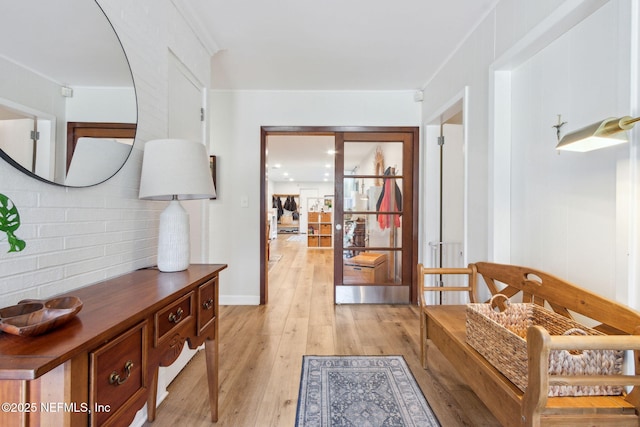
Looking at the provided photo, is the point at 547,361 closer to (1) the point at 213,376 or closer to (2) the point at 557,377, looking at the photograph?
(2) the point at 557,377

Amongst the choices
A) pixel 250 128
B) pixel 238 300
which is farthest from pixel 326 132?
pixel 238 300

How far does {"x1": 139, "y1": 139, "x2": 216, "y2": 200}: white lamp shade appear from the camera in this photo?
53.3 inches

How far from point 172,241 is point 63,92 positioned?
724 mm

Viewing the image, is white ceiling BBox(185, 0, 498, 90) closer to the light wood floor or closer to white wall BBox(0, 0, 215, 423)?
white wall BBox(0, 0, 215, 423)

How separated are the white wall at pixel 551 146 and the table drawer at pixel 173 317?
1.72m

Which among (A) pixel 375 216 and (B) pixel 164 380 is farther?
(A) pixel 375 216

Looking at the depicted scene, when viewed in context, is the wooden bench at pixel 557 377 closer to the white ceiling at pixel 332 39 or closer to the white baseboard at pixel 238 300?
the white ceiling at pixel 332 39

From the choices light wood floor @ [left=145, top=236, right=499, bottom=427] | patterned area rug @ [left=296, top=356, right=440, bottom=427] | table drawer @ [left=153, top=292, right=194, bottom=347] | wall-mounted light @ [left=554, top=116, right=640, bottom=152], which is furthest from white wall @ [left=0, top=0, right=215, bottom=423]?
wall-mounted light @ [left=554, top=116, right=640, bottom=152]

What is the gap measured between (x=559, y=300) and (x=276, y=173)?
341 inches

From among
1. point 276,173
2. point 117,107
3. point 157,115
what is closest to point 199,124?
point 157,115

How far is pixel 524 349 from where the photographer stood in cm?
104

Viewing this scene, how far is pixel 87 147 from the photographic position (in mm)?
1211

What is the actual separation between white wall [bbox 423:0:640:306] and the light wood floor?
90 cm

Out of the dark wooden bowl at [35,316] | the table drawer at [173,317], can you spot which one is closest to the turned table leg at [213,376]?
the table drawer at [173,317]
